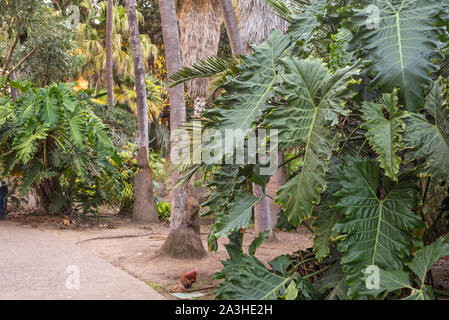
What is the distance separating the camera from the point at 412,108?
2982 mm

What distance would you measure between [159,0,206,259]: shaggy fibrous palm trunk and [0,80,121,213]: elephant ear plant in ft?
9.15

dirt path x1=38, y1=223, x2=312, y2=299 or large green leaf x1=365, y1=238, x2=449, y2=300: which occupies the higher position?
large green leaf x1=365, y1=238, x2=449, y2=300

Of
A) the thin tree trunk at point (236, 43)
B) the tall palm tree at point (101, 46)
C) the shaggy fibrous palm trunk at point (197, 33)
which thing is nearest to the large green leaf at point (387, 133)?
the thin tree trunk at point (236, 43)

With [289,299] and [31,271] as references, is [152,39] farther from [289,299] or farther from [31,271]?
[289,299]

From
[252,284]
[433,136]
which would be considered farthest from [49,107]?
[433,136]

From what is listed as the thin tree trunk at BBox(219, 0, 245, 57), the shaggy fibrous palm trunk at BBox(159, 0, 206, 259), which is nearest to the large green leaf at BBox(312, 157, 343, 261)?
the shaggy fibrous palm trunk at BBox(159, 0, 206, 259)

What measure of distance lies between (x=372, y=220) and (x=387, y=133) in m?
0.62

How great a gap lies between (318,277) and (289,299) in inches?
33.2

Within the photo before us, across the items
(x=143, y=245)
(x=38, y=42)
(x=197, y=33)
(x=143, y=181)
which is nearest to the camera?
(x=143, y=245)

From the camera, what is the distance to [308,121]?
128 inches

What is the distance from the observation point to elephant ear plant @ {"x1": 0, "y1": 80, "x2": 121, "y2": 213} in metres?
8.83

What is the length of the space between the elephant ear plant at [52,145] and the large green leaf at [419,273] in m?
6.98

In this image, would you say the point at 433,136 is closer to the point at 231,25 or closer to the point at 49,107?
the point at 231,25

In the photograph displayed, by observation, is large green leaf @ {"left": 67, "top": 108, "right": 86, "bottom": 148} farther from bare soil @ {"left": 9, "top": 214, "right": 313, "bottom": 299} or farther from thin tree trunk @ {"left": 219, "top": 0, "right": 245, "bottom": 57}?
thin tree trunk @ {"left": 219, "top": 0, "right": 245, "bottom": 57}
